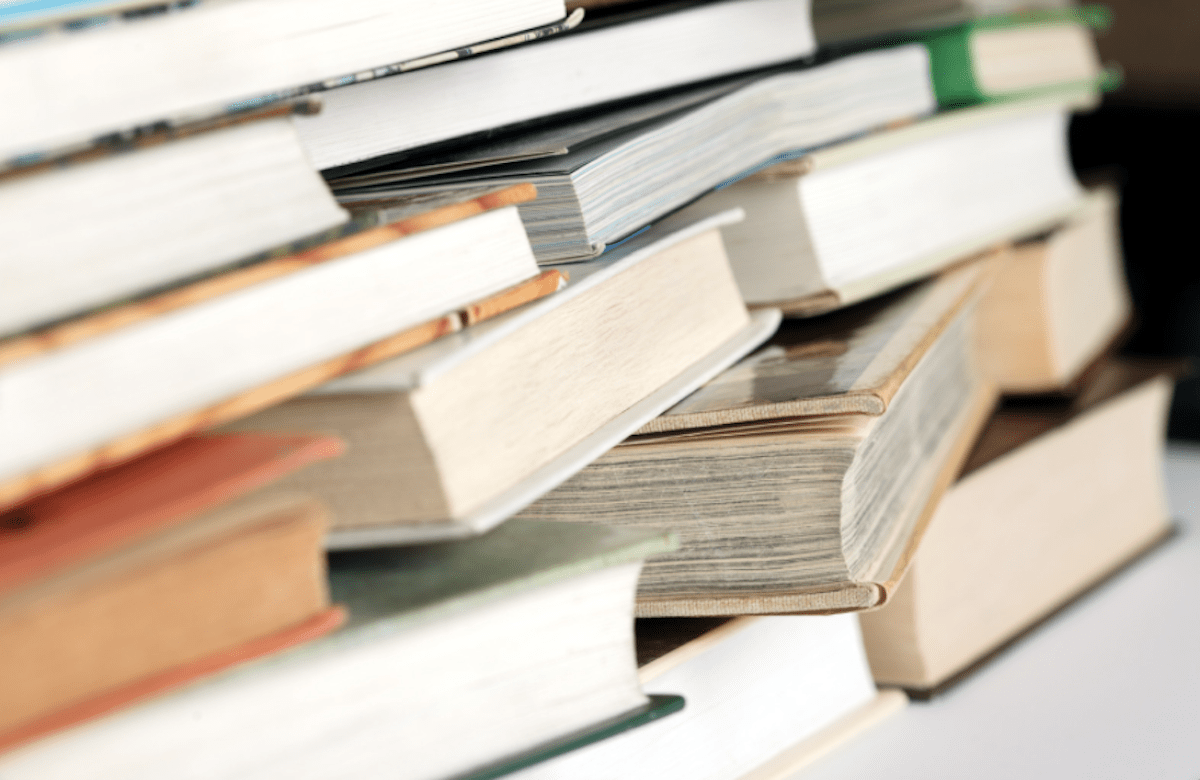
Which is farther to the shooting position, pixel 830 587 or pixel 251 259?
pixel 830 587

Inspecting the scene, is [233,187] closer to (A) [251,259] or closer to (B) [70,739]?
(A) [251,259]

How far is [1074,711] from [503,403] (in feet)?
1.35

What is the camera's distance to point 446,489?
444mm

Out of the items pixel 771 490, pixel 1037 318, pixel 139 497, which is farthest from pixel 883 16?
pixel 139 497

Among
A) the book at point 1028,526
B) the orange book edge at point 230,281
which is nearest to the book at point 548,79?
the orange book edge at point 230,281

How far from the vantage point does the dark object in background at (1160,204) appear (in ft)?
3.77

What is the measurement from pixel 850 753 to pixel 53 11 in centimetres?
54

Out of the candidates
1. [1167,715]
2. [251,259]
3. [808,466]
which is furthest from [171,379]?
[1167,715]

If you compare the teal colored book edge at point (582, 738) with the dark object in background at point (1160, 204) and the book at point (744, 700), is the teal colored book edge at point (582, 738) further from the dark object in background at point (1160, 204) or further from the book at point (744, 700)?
the dark object in background at point (1160, 204)

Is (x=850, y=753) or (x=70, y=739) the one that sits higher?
(x=70, y=739)

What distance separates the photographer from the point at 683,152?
2.19 feet

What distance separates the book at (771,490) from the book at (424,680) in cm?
10

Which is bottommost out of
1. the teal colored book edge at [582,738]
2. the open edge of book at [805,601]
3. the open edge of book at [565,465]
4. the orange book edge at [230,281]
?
the open edge of book at [805,601]

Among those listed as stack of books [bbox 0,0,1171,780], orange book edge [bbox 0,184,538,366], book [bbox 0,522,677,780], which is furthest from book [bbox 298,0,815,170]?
book [bbox 0,522,677,780]
